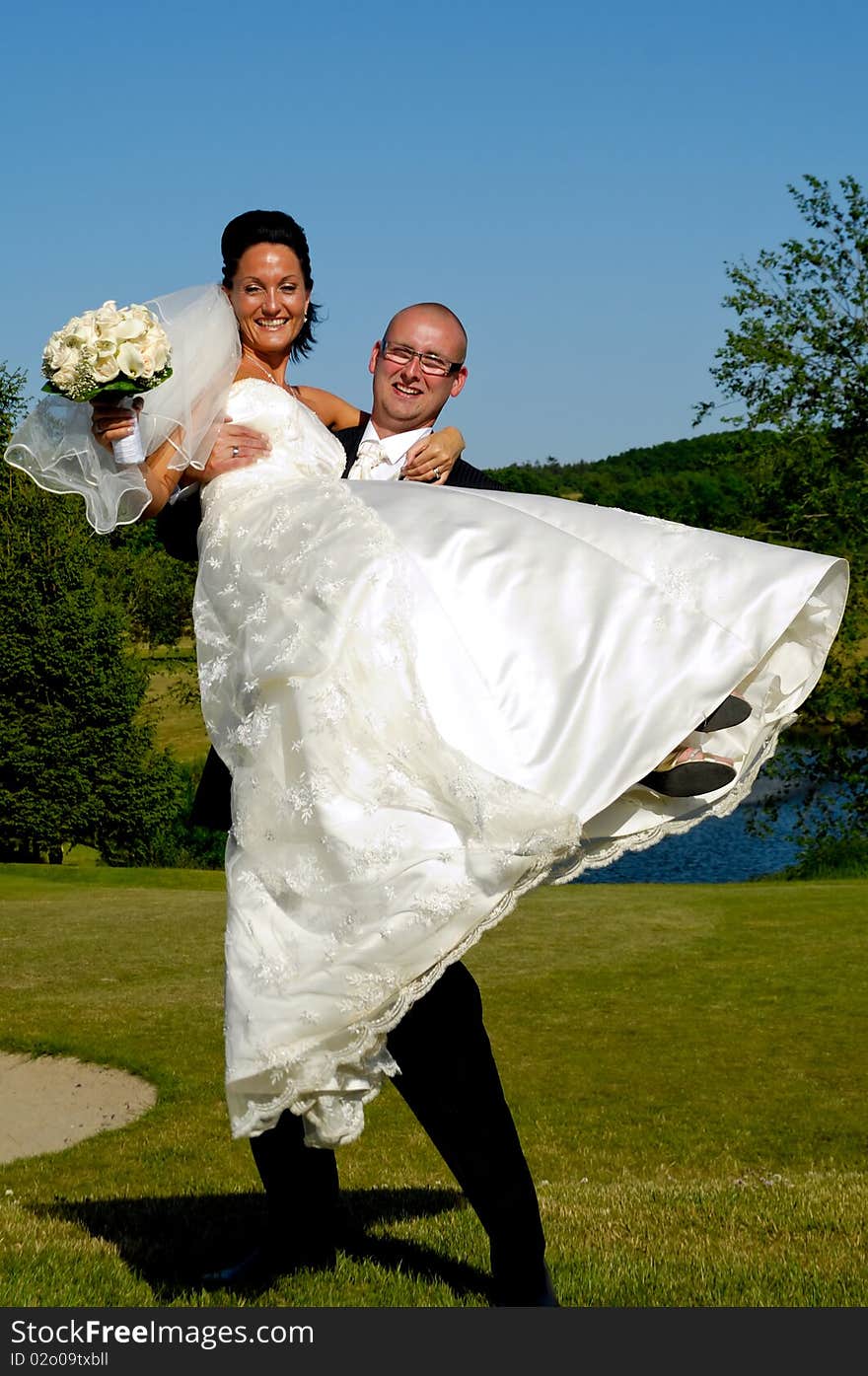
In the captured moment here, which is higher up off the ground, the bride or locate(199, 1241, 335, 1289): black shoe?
the bride

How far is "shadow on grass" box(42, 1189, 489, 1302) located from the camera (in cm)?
410

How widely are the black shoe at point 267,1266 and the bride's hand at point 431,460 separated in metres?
2.33

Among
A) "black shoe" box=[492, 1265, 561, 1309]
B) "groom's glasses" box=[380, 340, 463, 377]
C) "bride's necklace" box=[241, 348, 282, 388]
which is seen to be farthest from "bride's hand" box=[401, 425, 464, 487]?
"black shoe" box=[492, 1265, 561, 1309]

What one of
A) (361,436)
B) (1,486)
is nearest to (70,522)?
(1,486)

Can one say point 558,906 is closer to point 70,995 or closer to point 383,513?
point 70,995

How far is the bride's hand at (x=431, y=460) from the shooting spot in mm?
4035

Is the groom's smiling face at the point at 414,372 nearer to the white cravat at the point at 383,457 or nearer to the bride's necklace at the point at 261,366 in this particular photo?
the white cravat at the point at 383,457

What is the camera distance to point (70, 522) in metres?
→ 36.5

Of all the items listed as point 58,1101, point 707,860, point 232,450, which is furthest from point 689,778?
point 707,860

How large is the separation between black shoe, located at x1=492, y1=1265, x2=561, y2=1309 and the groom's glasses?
2.56 meters

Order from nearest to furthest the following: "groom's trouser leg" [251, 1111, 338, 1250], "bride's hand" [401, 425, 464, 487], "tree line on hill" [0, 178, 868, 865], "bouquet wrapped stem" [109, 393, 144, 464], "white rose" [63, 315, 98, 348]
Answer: "white rose" [63, 315, 98, 348] → "bouquet wrapped stem" [109, 393, 144, 464] → "groom's trouser leg" [251, 1111, 338, 1250] → "bride's hand" [401, 425, 464, 487] → "tree line on hill" [0, 178, 868, 865]

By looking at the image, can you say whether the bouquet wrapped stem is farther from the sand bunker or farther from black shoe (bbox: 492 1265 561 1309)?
the sand bunker

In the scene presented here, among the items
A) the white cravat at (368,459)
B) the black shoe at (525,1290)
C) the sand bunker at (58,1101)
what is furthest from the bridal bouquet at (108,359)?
the sand bunker at (58,1101)

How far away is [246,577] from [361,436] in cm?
110
